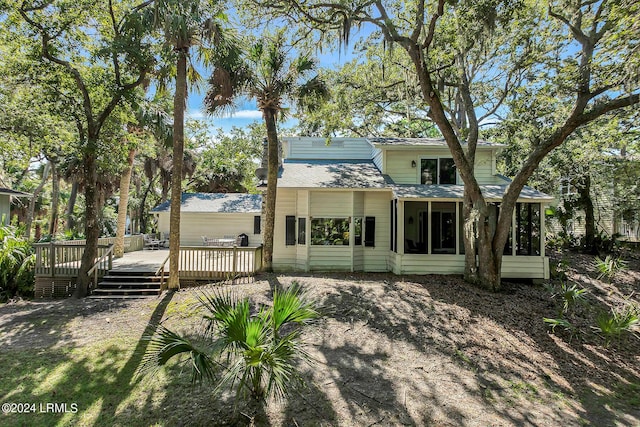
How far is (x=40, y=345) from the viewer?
6859mm

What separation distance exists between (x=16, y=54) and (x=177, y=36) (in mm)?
5315

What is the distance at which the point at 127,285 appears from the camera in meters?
10.8

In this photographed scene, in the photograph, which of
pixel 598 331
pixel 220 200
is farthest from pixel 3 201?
A: pixel 598 331

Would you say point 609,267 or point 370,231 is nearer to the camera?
point 609,267

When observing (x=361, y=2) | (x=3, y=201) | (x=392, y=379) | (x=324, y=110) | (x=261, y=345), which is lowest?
(x=392, y=379)

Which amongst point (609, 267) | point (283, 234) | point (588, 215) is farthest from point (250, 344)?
point (588, 215)

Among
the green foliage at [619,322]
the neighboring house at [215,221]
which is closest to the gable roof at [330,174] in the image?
the neighboring house at [215,221]

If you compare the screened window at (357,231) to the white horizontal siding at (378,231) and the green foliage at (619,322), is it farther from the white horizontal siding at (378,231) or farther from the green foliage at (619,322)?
the green foliage at (619,322)

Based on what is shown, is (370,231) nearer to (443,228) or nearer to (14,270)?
(443,228)

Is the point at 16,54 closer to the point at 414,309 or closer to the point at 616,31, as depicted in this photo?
the point at 414,309

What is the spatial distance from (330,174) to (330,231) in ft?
8.26

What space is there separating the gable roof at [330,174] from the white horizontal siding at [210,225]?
23.9 ft

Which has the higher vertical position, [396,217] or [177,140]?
[177,140]

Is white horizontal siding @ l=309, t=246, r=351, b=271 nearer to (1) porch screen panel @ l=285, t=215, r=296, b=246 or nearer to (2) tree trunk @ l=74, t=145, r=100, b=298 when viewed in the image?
(1) porch screen panel @ l=285, t=215, r=296, b=246
